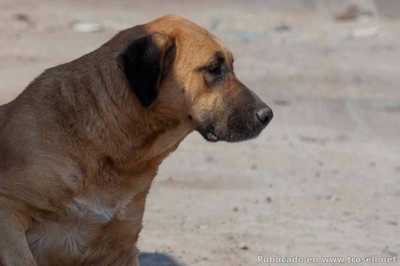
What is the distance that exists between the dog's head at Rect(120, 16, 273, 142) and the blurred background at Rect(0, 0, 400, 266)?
4.48 feet

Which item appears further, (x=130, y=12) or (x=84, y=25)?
(x=130, y=12)

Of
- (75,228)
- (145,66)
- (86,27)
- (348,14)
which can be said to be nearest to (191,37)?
(145,66)

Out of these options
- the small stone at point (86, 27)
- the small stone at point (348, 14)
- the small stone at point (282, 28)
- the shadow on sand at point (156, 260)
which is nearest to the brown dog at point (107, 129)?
the shadow on sand at point (156, 260)

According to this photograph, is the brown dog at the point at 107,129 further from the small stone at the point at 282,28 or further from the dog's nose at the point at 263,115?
the small stone at the point at 282,28

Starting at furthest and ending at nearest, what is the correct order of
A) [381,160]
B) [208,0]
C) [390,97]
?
[208,0] < [390,97] < [381,160]

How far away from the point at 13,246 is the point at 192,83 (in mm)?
1235

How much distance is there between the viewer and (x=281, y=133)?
11.3 meters

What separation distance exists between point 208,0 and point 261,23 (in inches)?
71.2

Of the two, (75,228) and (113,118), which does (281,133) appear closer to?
(113,118)

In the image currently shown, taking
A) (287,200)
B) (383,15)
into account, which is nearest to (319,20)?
(383,15)

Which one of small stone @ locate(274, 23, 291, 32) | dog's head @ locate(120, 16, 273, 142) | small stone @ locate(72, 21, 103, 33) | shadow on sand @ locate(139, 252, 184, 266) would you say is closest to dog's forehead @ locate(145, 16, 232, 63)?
dog's head @ locate(120, 16, 273, 142)

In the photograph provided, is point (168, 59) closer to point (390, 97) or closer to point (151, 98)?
point (151, 98)

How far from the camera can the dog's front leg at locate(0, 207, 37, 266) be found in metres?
5.96

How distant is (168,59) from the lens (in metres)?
6.30
